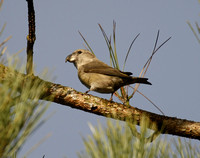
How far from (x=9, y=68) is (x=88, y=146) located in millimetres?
549

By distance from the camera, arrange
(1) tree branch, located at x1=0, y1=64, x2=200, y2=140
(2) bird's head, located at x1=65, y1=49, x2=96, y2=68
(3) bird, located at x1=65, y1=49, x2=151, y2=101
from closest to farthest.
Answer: (1) tree branch, located at x1=0, y1=64, x2=200, y2=140, (3) bird, located at x1=65, y1=49, x2=151, y2=101, (2) bird's head, located at x1=65, y1=49, x2=96, y2=68

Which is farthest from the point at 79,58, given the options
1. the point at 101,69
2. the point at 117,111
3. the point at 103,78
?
the point at 117,111

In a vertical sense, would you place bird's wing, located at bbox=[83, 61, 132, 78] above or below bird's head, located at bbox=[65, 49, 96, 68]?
below

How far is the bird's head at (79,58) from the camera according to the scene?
17.8 feet

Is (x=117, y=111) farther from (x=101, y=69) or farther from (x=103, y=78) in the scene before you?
(x=101, y=69)

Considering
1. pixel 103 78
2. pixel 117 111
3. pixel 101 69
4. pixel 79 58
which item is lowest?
pixel 117 111

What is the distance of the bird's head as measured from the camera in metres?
5.43

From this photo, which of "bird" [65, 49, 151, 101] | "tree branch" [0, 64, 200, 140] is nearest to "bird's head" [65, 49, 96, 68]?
"bird" [65, 49, 151, 101]

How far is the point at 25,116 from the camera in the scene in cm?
122

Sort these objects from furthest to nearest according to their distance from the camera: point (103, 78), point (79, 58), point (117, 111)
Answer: point (79, 58) → point (103, 78) → point (117, 111)

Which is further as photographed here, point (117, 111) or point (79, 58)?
point (79, 58)

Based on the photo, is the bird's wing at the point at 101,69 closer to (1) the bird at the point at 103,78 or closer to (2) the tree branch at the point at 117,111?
(1) the bird at the point at 103,78

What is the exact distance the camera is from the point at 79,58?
554 cm

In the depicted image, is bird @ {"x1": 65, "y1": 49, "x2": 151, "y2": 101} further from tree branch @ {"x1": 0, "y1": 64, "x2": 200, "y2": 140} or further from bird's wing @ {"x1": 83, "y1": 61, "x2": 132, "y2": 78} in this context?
tree branch @ {"x1": 0, "y1": 64, "x2": 200, "y2": 140}
